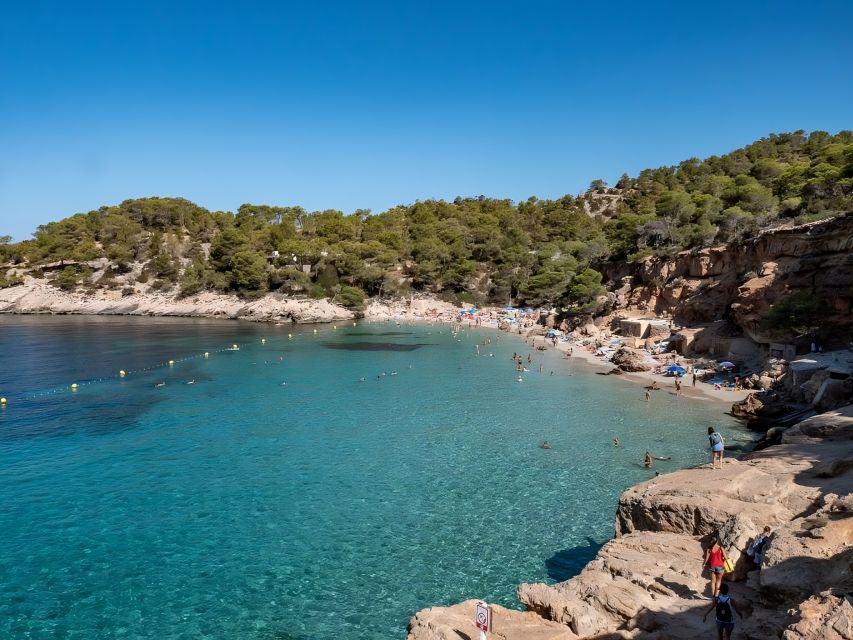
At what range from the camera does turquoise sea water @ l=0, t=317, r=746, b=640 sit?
12289mm

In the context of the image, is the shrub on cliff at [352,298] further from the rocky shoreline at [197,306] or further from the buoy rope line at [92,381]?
the buoy rope line at [92,381]

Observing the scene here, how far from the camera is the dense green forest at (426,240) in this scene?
206ft

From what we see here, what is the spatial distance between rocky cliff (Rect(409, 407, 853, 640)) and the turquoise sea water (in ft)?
9.50

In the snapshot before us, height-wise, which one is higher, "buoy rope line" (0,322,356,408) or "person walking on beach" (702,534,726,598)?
"person walking on beach" (702,534,726,598)

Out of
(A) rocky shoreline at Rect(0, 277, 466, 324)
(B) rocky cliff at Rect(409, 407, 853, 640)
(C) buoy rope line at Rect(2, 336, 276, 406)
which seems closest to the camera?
(B) rocky cliff at Rect(409, 407, 853, 640)

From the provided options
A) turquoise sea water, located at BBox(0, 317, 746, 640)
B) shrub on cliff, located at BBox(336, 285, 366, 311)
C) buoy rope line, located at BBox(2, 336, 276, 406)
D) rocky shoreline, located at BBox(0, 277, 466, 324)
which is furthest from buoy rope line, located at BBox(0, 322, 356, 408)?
shrub on cliff, located at BBox(336, 285, 366, 311)

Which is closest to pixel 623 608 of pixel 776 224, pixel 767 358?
pixel 767 358

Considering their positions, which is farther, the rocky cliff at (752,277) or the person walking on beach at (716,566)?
the rocky cliff at (752,277)

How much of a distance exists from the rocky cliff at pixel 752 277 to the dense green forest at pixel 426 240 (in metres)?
6.05

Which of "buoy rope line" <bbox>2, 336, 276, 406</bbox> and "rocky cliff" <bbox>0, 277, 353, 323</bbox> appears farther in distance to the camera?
"rocky cliff" <bbox>0, 277, 353, 323</bbox>

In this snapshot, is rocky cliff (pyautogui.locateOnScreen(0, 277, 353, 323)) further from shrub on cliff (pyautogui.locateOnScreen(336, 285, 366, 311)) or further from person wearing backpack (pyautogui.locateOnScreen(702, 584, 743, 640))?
person wearing backpack (pyautogui.locateOnScreen(702, 584, 743, 640))

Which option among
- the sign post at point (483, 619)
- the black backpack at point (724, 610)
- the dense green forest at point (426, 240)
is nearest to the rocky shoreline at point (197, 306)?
the dense green forest at point (426, 240)

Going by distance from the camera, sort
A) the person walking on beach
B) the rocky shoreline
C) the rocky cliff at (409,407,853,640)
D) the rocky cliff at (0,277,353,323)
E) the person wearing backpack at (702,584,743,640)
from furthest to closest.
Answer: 1. the rocky shoreline
2. the rocky cliff at (0,277,353,323)
3. the person walking on beach
4. the rocky cliff at (409,407,853,640)
5. the person wearing backpack at (702,584,743,640)

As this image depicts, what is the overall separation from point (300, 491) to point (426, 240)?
75825 millimetres
